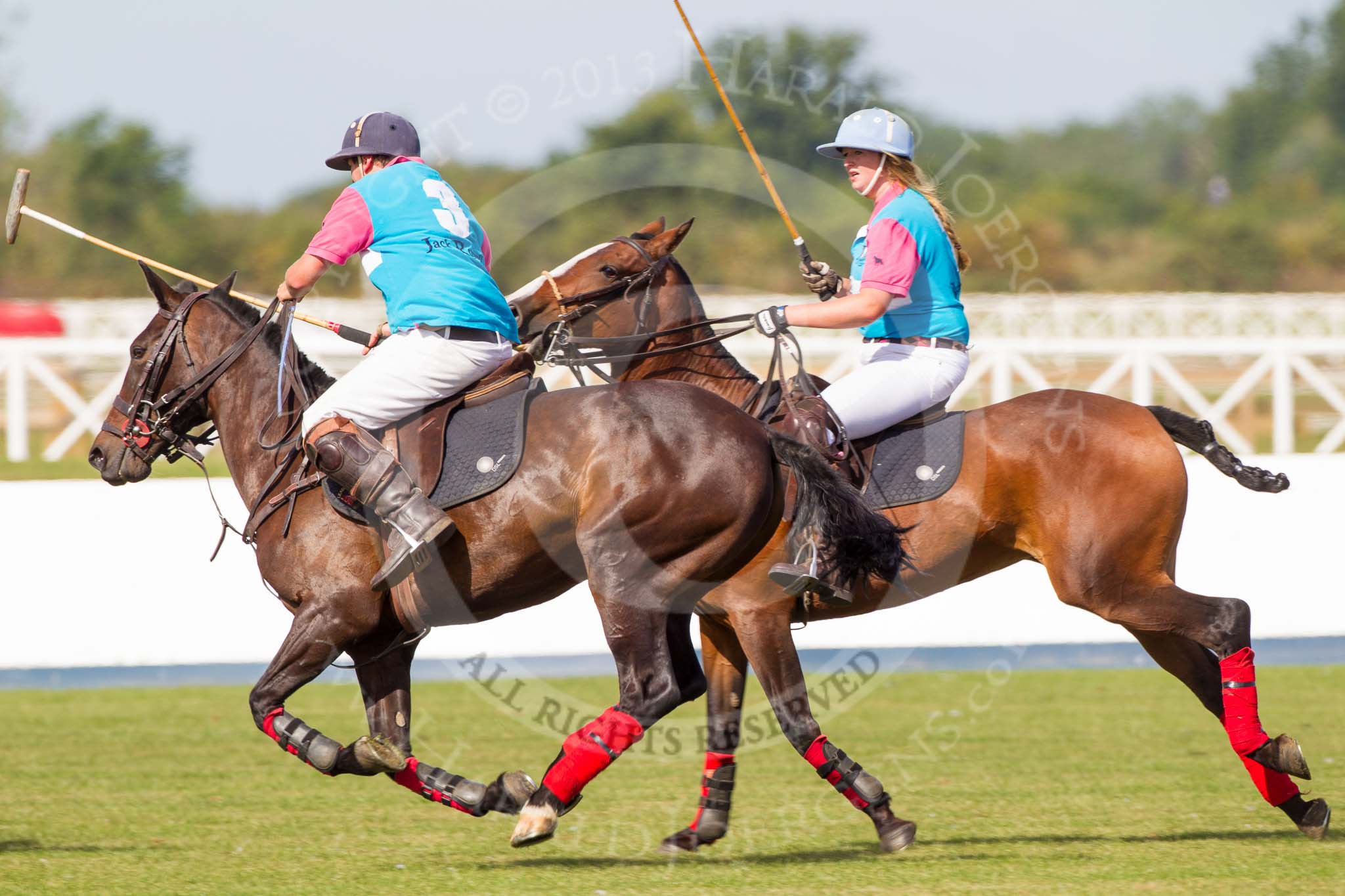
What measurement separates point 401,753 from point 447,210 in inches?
70.4

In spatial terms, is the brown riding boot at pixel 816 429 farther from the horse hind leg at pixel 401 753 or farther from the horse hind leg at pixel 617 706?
the horse hind leg at pixel 401 753

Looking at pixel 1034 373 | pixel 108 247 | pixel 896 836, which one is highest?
pixel 108 247

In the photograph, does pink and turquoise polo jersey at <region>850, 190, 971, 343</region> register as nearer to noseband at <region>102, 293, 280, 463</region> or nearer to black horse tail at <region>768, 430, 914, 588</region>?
black horse tail at <region>768, 430, 914, 588</region>

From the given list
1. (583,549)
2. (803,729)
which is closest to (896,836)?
(803,729)

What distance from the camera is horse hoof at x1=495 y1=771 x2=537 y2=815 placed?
16.9ft

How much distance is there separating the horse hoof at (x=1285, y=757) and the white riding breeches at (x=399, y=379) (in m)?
2.89

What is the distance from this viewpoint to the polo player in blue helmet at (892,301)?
5617mm

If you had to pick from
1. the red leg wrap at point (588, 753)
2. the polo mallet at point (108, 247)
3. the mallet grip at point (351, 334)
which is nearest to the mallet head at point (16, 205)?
the polo mallet at point (108, 247)

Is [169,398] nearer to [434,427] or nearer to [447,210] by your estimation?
[434,427]

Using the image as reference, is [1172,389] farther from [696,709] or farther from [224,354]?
Answer: [224,354]

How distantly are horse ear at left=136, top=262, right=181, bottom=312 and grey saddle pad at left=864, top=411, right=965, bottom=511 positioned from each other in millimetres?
2544

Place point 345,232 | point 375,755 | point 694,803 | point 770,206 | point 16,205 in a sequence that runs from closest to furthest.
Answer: point 375,755
point 345,232
point 16,205
point 694,803
point 770,206

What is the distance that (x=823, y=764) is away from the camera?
533cm

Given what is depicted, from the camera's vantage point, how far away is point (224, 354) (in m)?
5.71
